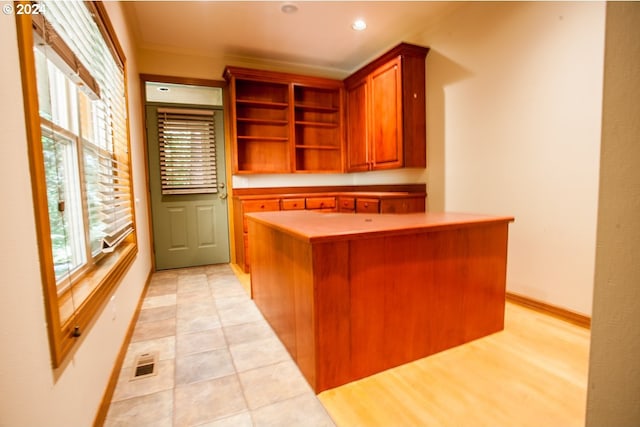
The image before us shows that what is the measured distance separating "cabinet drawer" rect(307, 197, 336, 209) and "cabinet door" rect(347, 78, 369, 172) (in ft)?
1.93

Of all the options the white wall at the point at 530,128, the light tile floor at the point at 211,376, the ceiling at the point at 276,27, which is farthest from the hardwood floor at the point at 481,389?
the ceiling at the point at 276,27

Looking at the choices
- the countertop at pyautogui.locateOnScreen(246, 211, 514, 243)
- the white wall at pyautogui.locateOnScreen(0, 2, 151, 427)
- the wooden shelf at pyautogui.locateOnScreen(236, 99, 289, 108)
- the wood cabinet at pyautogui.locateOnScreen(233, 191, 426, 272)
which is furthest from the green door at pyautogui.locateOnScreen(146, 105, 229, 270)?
the white wall at pyautogui.locateOnScreen(0, 2, 151, 427)

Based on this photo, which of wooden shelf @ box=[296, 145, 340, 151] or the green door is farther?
wooden shelf @ box=[296, 145, 340, 151]

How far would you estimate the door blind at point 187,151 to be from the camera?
4.08 meters

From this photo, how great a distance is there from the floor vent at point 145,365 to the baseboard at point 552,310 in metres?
→ 2.83

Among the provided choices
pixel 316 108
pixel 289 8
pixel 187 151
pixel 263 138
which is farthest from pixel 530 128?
pixel 187 151

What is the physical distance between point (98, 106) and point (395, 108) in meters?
2.79

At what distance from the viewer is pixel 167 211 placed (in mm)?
4172

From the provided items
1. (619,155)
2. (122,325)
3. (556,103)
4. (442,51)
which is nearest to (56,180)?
(122,325)

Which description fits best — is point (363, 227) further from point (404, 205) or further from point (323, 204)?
point (323, 204)

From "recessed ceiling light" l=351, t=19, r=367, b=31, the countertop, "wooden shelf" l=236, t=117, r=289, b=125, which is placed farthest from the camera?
"wooden shelf" l=236, t=117, r=289, b=125

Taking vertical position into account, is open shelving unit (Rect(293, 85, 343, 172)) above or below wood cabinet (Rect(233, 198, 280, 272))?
above

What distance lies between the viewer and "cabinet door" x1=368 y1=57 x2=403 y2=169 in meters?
3.53

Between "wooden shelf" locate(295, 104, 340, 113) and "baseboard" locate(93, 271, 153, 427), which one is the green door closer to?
"wooden shelf" locate(295, 104, 340, 113)
